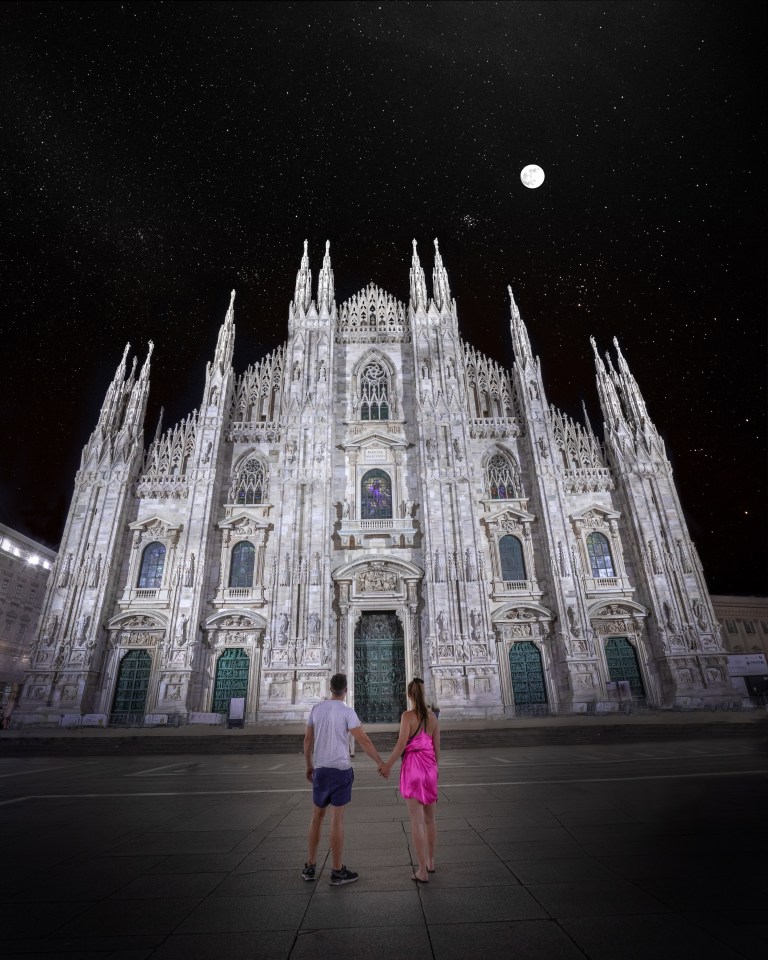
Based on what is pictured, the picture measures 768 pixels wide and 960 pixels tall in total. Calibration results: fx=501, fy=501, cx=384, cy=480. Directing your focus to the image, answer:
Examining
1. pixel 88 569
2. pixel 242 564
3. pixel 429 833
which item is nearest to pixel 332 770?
pixel 429 833

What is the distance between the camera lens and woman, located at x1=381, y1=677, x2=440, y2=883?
12.7 feet

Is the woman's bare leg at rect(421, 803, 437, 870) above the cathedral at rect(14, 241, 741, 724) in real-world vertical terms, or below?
below

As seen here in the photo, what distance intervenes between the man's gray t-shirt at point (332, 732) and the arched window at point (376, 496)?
873 inches

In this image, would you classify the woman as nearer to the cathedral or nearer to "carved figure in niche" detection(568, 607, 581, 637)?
the cathedral

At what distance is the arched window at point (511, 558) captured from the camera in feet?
83.1

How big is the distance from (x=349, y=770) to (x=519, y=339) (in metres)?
29.3

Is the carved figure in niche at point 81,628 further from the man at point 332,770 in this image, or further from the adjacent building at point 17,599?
the man at point 332,770

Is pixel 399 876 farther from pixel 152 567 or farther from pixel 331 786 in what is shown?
pixel 152 567

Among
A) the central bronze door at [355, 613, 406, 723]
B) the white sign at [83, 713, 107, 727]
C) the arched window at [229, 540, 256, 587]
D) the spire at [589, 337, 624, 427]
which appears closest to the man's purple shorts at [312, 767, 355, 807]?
A: the central bronze door at [355, 613, 406, 723]

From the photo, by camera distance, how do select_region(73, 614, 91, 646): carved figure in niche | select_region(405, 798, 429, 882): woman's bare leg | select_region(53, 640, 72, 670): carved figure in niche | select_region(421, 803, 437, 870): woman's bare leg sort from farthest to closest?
select_region(73, 614, 91, 646): carved figure in niche, select_region(53, 640, 72, 670): carved figure in niche, select_region(421, 803, 437, 870): woman's bare leg, select_region(405, 798, 429, 882): woman's bare leg

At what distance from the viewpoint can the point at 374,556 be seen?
980 inches

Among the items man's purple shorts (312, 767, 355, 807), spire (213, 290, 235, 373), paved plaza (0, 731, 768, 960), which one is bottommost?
paved plaza (0, 731, 768, 960)

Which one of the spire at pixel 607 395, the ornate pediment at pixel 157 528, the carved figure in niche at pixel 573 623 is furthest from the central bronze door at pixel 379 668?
the spire at pixel 607 395

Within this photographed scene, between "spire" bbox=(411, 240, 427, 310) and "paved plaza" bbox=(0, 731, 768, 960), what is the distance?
2864cm
